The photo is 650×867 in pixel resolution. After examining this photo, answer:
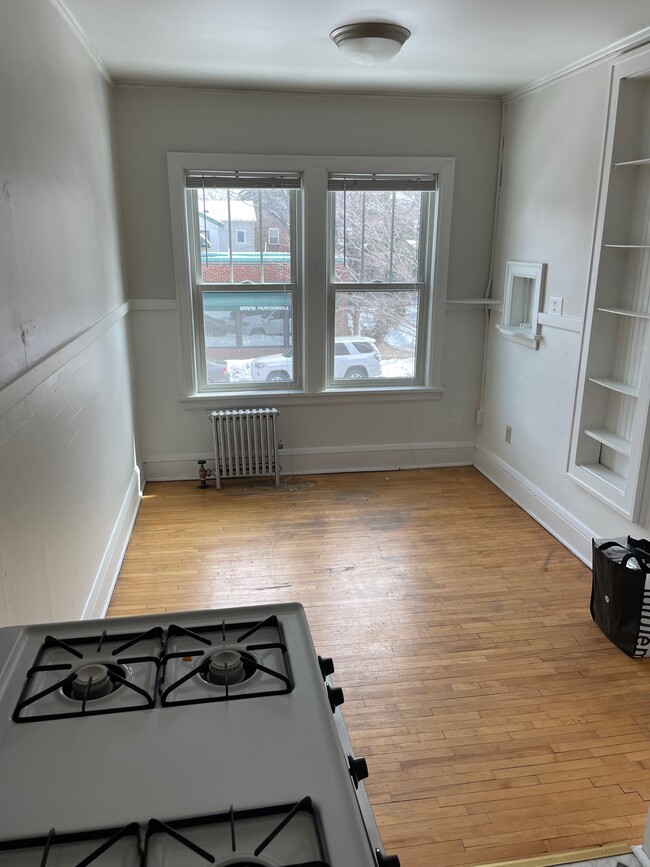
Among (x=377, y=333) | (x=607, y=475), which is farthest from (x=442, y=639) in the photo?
(x=377, y=333)

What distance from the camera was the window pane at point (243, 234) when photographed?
4395 mm

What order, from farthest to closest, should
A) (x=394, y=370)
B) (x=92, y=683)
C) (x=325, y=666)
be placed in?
(x=394, y=370) < (x=325, y=666) < (x=92, y=683)

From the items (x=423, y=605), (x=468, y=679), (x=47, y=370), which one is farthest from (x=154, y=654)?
(x=423, y=605)

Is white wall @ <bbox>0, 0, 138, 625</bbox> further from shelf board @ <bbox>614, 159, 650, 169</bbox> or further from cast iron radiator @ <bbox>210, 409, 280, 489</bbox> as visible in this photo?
shelf board @ <bbox>614, 159, 650, 169</bbox>

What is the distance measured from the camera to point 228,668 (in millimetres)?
1146

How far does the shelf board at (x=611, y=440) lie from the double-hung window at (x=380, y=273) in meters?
1.62

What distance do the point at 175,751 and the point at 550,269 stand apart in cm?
365

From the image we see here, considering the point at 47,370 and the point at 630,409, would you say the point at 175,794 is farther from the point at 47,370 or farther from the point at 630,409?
the point at 630,409

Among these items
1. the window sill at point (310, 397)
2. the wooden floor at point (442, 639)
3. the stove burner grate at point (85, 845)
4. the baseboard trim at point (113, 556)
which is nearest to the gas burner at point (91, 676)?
the stove burner grate at point (85, 845)

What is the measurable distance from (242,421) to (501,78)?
107 inches

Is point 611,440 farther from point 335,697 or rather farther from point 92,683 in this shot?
point 92,683

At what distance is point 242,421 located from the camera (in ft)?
15.0

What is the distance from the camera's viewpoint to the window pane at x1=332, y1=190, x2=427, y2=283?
4.54 metres

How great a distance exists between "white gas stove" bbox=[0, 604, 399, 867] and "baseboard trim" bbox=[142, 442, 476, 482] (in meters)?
3.53
